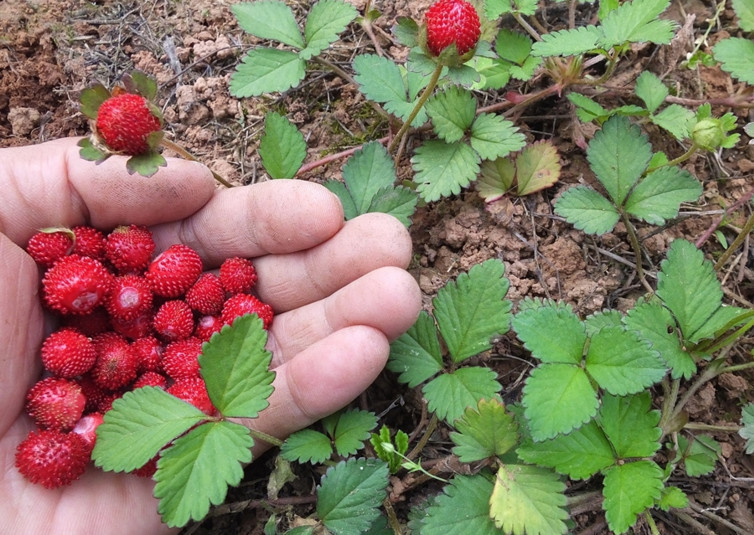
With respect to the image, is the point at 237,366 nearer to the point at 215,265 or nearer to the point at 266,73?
the point at 215,265

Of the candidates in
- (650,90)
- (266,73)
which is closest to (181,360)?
(266,73)

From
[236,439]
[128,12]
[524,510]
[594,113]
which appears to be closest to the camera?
[236,439]

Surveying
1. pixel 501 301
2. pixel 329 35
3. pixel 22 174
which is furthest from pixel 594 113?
pixel 22 174

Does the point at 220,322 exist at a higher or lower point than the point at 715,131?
lower

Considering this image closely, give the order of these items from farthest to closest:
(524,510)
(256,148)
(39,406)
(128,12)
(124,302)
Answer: (128,12)
(256,148)
(124,302)
(39,406)
(524,510)

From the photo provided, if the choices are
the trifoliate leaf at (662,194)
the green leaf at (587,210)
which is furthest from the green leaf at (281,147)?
the trifoliate leaf at (662,194)

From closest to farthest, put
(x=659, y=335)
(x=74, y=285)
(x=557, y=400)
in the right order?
(x=557, y=400), (x=659, y=335), (x=74, y=285)

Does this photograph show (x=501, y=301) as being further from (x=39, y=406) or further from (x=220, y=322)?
(x=39, y=406)
